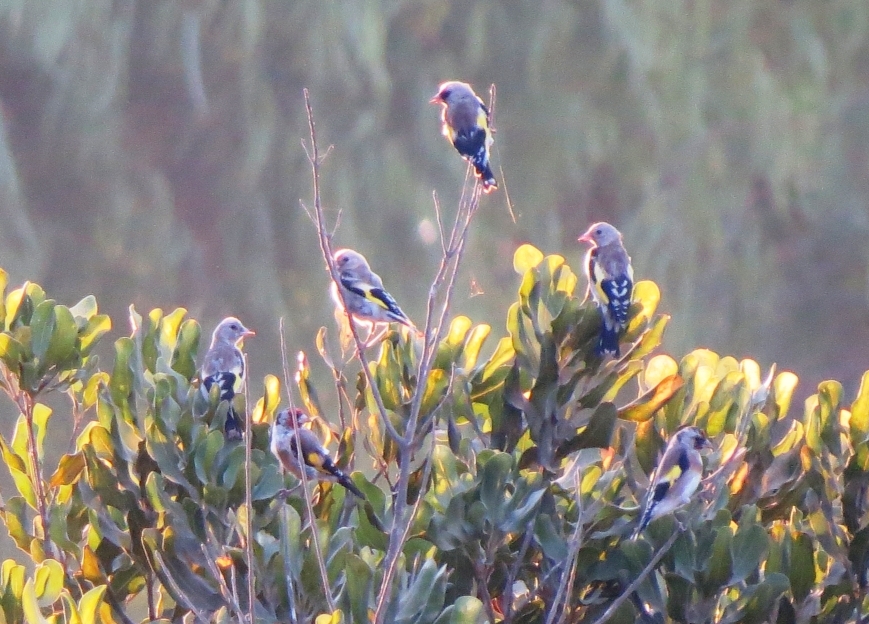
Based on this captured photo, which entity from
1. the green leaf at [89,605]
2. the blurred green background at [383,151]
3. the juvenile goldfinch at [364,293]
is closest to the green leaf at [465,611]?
the green leaf at [89,605]

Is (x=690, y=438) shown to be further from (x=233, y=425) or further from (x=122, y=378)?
(x=122, y=378)

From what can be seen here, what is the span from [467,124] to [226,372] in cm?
128

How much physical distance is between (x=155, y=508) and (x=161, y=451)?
0.58 feet

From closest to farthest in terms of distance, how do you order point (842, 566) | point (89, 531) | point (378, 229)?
point (842, 566) < point (89, 531) < point (378, 229)

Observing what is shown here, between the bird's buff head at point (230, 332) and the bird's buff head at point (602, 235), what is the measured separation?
1.23m

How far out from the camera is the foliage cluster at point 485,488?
Result: 7.65ft

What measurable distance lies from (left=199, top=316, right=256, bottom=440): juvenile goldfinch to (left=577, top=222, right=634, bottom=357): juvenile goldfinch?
0.85 m

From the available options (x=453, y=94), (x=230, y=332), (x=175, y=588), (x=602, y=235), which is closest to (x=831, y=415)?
(x=175, y=588)

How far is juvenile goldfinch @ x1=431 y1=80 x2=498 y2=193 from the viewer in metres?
3.44

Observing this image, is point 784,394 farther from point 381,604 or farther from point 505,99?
point 505,99

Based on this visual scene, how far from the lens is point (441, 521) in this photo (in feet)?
7.65

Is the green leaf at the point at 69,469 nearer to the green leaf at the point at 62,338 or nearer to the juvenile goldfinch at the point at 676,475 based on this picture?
the green leaf at the point at 62,338

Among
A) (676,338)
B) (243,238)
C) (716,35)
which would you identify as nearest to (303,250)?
(243,238)

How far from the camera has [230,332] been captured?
3.75 metres
